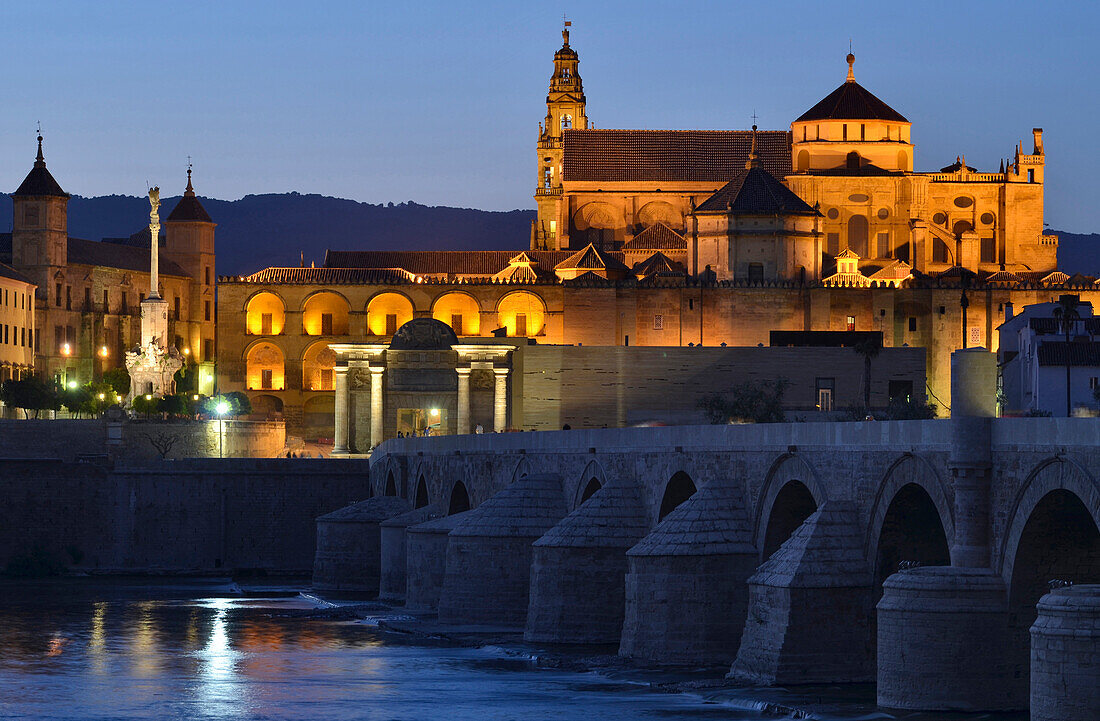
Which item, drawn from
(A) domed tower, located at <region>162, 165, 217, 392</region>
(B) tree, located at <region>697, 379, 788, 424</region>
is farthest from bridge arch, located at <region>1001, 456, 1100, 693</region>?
(A) domed tower, located at <region>162, 165, 217, 392</region>

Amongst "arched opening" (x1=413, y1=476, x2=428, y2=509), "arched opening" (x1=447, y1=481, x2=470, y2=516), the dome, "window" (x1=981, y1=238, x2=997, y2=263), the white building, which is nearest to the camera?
"arched opening" (x1=447, y1=481, x2=470, y2=516)

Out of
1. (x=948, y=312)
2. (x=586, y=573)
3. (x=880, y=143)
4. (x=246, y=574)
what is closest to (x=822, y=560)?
(x=586, y=573)

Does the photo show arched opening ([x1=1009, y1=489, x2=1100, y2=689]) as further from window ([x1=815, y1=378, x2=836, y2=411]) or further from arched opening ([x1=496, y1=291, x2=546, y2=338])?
arched opening ([x1=496, y1=291, x2=546, y2=338])

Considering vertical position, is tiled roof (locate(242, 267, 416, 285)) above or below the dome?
above

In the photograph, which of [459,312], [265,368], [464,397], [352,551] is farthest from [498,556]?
[265,368]

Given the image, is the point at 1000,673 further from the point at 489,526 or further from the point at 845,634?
the point at 489,526

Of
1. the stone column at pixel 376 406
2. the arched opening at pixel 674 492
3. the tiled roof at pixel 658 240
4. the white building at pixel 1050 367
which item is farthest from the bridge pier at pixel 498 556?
the tiled roof at pixel 658 240

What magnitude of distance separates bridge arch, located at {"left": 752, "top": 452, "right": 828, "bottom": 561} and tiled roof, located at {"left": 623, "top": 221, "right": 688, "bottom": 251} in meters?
72.5

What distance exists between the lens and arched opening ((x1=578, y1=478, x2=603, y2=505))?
4019 cm

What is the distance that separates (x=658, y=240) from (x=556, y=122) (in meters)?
21.7

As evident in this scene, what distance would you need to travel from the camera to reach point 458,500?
5328 cm

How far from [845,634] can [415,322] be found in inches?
2110

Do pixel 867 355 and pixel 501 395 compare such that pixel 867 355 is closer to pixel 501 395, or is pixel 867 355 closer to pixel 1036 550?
pixel 501 395

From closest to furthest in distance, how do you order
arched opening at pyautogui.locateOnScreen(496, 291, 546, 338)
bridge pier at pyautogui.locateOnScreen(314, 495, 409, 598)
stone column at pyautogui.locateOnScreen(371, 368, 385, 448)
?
bridge pier at pyautogui.locateOnScreen(314, 495, 409, 598), stone column at pyautogui.locateOnScreen(371, 368, 385, 448), arched opening at pyautogui.locateOnScreen(496, 291, 546, 338)
